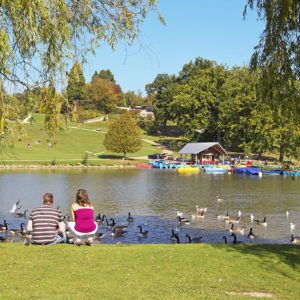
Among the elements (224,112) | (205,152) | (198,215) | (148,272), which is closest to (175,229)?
(198,215)

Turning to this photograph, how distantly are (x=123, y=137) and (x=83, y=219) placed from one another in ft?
191

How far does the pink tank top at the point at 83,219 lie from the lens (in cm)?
1025

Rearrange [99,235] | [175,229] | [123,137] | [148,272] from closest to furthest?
[148,272], [99,235], [175,229], [123,137]

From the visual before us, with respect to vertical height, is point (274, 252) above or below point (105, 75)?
below

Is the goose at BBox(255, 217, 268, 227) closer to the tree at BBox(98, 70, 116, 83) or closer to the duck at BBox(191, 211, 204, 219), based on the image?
the duck at BBox(191, 211, 204, 219)

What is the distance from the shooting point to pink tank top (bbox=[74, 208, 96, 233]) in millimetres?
10250

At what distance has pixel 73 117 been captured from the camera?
31.2 feet

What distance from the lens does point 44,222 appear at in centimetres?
991

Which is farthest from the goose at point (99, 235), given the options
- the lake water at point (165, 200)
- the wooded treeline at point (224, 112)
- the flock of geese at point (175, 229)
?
the wooded treeline at point (224, 112)

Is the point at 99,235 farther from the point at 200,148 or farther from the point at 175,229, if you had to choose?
the point at 200,148

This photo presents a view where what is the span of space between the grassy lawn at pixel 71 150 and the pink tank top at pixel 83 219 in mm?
46904

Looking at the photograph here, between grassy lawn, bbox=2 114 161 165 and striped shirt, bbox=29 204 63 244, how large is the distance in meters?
46.8

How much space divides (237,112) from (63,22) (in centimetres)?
6217

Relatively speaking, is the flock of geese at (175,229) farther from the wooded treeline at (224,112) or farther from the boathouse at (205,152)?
the boathouse at (205,152)
